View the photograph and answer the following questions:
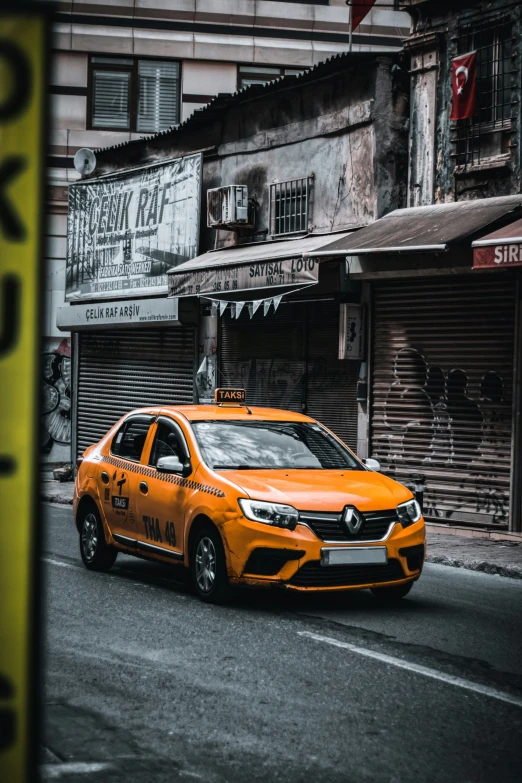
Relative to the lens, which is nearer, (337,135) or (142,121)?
(337,135)

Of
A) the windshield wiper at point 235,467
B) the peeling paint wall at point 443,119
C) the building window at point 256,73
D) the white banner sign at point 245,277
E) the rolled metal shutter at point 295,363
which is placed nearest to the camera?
the windshield wiper at point 235,467

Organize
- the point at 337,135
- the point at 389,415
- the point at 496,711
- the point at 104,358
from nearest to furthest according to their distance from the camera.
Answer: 1. the point at 496,711
2. the point at 389,415
3. the point at 337,135
4. the point at 104,358

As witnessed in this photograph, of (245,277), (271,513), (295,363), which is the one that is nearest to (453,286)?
(245,277)

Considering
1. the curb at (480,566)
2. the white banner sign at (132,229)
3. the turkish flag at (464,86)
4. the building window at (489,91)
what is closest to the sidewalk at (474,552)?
the curb at (480,566)

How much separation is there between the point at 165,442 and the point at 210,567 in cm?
164

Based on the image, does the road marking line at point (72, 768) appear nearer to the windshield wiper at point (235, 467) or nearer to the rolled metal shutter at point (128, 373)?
the windshield wiper at point (235, 467)

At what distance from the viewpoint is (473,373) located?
15.2 m

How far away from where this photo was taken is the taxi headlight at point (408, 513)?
29.1ft

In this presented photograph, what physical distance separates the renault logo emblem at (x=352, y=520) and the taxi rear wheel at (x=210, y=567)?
94 centimetres

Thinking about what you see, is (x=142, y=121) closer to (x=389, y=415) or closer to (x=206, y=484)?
(x=389, y=415)

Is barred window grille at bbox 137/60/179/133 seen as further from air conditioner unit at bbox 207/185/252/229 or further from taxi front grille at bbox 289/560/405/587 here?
taxi front grille at bbox 289/560/405/587

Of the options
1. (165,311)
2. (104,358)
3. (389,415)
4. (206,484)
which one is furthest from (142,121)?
(206,484)

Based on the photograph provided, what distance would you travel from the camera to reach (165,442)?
10117mm

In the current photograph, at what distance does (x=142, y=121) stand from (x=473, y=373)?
17.4 metres
